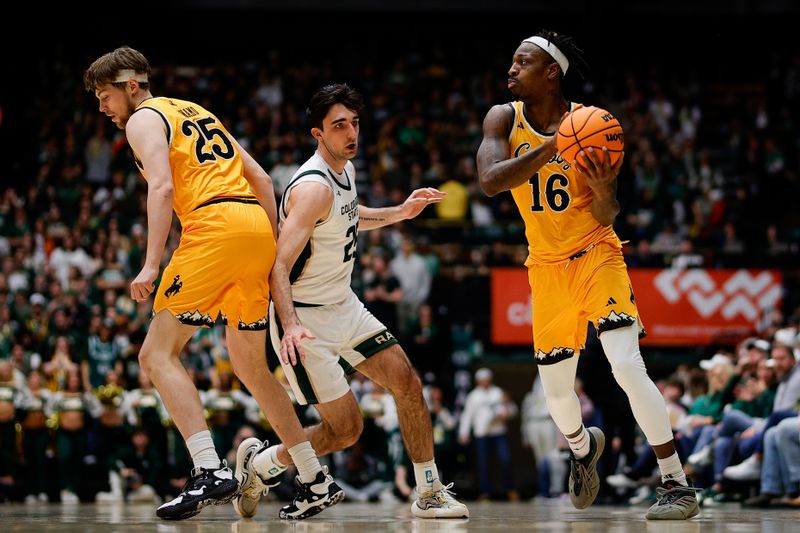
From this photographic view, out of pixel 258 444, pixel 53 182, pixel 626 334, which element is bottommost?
pixel 258 444

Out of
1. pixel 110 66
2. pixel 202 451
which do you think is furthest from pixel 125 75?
pixel 202 451

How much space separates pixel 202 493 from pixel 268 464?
40.8 inches

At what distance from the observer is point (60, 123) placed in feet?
72.1

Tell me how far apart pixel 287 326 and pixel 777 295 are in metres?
13.1

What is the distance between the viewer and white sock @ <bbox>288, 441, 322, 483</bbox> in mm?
6387

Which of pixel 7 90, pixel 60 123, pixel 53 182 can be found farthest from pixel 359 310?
pixel 7 90

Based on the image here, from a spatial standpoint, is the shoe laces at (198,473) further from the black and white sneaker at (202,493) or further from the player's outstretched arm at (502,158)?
the player's outstretched arm at (502,158)

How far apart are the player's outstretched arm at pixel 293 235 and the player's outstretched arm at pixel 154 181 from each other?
63 cm

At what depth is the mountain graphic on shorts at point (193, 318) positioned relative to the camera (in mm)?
6062

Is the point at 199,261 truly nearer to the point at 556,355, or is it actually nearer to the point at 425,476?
the point at 425,476

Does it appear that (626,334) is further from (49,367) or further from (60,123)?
(60,123)

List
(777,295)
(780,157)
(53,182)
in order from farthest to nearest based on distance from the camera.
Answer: (780,157) → (53,182) → (777,295)

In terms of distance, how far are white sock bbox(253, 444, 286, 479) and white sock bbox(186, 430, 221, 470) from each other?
81 cm

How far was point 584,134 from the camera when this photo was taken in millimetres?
6117
